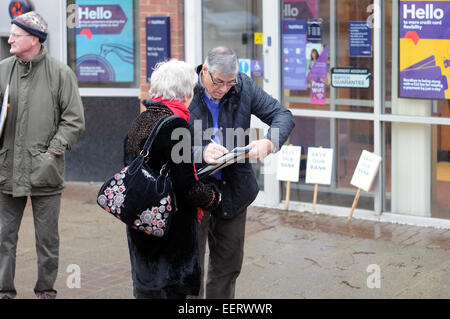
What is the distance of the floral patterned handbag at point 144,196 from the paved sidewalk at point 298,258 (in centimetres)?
187

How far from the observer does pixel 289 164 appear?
332 inches

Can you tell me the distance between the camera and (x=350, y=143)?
816cm

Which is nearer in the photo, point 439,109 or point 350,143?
point 439,109

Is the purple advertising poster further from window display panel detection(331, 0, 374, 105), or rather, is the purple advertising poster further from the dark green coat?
the dark green coat

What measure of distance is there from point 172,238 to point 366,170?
12.9 ft

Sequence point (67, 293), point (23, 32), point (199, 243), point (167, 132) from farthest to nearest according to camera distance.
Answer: point (67, 293), point (23, 32), point (199, 243), point (167, 132)

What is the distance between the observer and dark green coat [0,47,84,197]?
561cm

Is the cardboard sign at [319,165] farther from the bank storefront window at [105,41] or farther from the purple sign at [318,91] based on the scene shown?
the bank storefront window at [105,41]

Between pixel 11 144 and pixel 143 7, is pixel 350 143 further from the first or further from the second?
pixel 11 144

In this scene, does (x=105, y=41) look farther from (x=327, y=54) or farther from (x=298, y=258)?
(x=298, y=258)

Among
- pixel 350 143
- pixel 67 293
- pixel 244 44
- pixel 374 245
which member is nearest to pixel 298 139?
pixel 350 143

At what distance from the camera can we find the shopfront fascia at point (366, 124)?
303 inches

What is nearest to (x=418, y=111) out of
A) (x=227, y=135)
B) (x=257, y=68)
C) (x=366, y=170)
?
(x=366, y=170)
